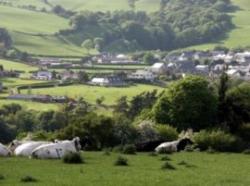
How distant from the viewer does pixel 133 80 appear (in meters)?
157

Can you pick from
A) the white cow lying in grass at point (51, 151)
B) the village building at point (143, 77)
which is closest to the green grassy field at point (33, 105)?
the village building at point (143, 77)

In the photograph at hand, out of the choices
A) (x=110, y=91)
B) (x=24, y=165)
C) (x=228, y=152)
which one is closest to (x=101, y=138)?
(x=228, y=152)

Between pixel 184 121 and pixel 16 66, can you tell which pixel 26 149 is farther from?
pixel 16 66

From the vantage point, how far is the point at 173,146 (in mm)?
47156

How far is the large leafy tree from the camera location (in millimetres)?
57750

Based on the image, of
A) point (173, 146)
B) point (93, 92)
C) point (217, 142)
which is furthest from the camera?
point (93, 92)

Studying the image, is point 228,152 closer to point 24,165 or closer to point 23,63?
point 24,165

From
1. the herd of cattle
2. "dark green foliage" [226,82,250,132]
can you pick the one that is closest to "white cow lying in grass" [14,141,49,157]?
the herd of cattle

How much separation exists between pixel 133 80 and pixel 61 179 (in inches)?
5047

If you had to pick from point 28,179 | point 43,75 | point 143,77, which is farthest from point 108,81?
point 28,179

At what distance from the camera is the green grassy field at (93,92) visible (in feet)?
418

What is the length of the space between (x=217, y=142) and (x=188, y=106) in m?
10.00

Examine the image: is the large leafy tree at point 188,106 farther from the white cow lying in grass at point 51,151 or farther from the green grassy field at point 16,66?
the green grassy field at point 16,66

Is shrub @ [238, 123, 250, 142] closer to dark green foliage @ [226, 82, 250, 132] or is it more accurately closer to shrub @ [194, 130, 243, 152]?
dark green foliage @ [226, 82, 250, 132]
